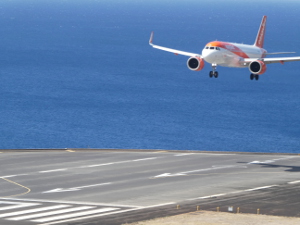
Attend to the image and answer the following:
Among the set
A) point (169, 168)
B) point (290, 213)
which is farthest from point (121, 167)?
point (290, 213)

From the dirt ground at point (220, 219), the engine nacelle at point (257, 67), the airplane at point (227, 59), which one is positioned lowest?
the dirt ground at point (220, 219)

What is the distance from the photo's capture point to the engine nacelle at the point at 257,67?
321 feet

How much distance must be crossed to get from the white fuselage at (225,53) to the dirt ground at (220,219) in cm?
2792

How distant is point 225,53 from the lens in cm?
9869

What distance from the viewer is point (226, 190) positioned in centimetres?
9556

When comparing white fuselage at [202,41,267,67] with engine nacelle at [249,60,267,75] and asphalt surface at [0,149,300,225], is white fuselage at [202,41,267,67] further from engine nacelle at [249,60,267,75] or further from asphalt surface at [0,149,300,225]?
asphalt surface at [0,149,300,225]

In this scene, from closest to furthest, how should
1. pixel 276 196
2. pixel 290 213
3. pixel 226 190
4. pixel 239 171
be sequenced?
pixel 290 213 < pixel 276 196 < pixel 226 190 < pixel 239 171

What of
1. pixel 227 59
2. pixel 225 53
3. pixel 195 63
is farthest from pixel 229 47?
pixel 195 63

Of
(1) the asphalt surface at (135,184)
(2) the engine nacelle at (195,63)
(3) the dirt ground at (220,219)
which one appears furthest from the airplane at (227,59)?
(3) the dirt ground at (220,219)

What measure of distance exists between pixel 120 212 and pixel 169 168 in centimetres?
3634

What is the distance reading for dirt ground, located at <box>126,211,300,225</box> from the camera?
7106cm

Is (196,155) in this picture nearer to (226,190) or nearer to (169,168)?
(169,168)

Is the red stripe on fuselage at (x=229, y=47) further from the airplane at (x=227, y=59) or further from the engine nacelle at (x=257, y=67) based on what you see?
the engine nacelle at (x=257, y=67)

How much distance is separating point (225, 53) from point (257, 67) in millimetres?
4895
